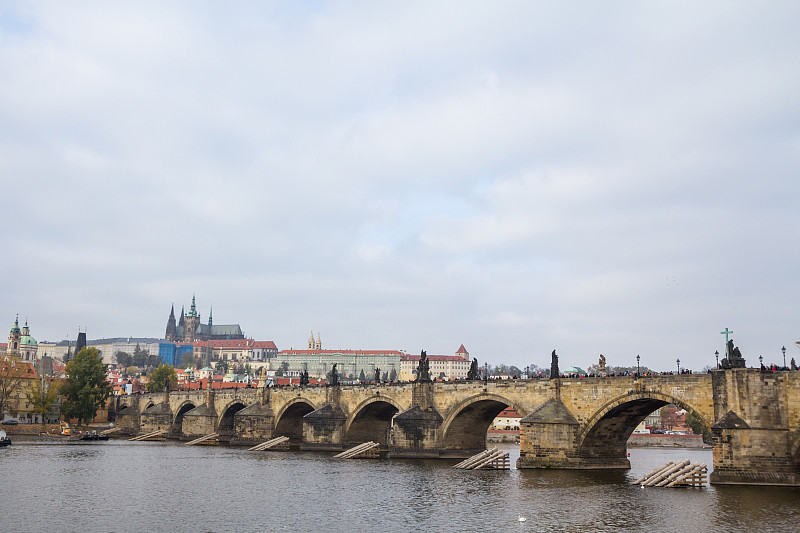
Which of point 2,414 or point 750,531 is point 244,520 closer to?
point 750,531

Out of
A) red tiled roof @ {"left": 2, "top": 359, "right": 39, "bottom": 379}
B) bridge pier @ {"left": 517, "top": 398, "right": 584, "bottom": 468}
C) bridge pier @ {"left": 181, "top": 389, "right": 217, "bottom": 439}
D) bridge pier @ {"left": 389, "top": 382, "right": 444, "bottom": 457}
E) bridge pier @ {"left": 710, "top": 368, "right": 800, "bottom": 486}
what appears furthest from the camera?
red tiled roof @ {"left": 2, "top": 359, "right": 39, "bottom": 379}

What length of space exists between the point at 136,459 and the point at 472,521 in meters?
38.3

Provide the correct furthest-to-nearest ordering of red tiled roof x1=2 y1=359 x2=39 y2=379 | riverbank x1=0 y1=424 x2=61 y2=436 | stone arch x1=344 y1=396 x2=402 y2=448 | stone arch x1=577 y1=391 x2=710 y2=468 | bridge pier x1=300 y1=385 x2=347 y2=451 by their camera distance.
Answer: red tiled roof x1=2 y1=359 x2=39 y2=379 → riverbank x1=0 y1=424 x2=61 y2=436 → bridge pier x1=300 y1=385 x2=347 y2=451 → stone arch x1=344 y1=396 x2=402 y2=448 → stone arch x1=577 y1=391 x2=710 y2=468

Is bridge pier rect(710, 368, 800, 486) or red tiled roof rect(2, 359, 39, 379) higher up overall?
red tiled roof rect(2, 359, 39, 379)

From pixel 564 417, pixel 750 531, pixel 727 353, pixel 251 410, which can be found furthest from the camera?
pixel 251 410

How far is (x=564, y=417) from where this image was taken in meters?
43.2

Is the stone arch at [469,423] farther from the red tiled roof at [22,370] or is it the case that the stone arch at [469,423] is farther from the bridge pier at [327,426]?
the red tiled roof at [22,370]

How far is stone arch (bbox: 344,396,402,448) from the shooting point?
62.7m

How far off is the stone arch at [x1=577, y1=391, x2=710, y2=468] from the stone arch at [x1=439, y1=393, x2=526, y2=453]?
7.65 m

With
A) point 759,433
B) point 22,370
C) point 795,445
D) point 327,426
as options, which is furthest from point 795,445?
point 22,370

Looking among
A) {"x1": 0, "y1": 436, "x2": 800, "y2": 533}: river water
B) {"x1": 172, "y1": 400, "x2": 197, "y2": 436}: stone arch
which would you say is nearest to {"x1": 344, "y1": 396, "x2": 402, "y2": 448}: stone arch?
{"x1": 0, "y1": 436, "x2": 800, "y2": 533}: river water

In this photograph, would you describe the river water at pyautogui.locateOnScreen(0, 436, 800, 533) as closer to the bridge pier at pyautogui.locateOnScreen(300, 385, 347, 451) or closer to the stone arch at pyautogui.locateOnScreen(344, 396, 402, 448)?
the stone arch at pyautogui.locateOnScreen(344, 396, 402, 448)

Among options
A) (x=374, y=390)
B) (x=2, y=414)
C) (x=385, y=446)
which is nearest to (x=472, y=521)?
(x=374, y=390)

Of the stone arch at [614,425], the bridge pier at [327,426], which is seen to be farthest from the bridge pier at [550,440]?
the bridge pier at [327,426]
